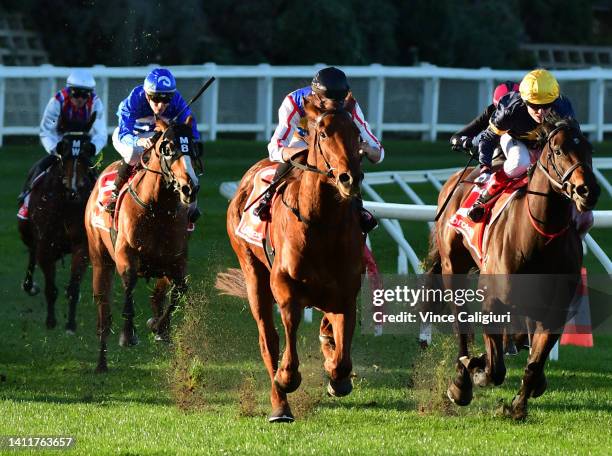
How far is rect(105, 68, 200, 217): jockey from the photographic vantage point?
9.30 metres

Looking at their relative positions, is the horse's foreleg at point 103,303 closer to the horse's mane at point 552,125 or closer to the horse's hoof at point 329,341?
the horse's hoof at point 329,341

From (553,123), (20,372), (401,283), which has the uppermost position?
(553,123)

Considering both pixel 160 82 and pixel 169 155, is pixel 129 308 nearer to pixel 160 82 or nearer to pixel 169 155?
pixel 169 155

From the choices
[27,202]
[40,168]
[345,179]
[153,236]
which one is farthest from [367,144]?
[27,202]

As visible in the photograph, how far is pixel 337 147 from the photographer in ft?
20.7

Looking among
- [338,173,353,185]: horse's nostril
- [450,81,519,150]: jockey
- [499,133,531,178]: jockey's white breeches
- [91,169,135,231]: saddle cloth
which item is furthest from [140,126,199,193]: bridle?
[338,173,353,185]: horse's nostril

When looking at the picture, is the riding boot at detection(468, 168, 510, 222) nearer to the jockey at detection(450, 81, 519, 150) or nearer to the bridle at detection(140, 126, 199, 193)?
the jockey at detection(450, 81, 519, 150)

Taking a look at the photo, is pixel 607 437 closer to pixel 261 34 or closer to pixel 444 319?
pixel 444 319

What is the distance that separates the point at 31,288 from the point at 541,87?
578cm

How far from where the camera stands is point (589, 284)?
9.65 metres

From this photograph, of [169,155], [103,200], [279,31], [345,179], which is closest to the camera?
[345,179]

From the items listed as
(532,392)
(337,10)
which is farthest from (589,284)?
(337,10)

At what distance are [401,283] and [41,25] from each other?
15.9 m

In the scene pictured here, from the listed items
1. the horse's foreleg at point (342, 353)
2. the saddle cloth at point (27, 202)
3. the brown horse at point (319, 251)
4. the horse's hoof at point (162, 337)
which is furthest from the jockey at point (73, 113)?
the horse's foreleg at point (342, 353)
